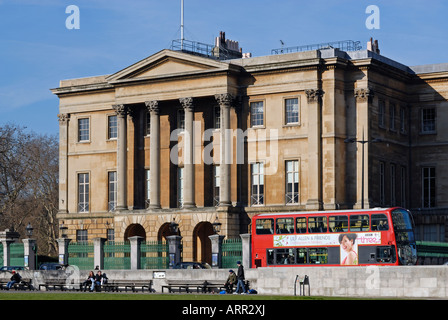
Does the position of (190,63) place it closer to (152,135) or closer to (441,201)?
(152,135)

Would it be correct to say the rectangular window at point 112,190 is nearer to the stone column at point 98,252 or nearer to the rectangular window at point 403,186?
the stone column at point 98,252

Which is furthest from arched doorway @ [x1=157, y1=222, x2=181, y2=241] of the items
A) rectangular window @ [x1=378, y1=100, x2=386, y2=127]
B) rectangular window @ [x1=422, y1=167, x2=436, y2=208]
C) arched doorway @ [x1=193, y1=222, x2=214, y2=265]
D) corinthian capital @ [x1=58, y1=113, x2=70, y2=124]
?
rectangular window @ [x1=422, y1=167, x2=436, y2=208]

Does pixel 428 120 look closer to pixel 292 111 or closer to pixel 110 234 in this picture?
pixel 292 111

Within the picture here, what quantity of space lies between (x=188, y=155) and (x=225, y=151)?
2.89 m

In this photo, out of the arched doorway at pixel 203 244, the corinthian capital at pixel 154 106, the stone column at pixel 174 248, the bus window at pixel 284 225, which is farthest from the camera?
the corinthian capital at pixel 154 106

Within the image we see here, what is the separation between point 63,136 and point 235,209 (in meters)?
18.3

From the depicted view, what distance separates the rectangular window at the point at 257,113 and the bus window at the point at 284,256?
20.3 metres

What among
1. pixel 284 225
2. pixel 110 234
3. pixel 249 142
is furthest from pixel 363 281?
pixel 110 234

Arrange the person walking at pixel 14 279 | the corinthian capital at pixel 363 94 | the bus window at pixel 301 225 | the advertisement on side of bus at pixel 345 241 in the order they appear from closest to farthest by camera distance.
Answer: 1. the advertisement on side of bus at pixel 345 241
2. the bus window at pixel 301 225
3. the person walking at pixel 14 279
4. the corinthian capital at pixel 363 94

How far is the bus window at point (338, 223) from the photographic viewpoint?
59.2 meters

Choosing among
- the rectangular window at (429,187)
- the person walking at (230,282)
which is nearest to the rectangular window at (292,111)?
the rectangular window at (429,187)

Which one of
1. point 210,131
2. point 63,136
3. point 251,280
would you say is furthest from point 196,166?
point 251,280

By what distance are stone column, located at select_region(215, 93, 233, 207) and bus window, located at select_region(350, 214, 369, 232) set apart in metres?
21.6

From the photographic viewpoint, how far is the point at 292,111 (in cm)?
7981
